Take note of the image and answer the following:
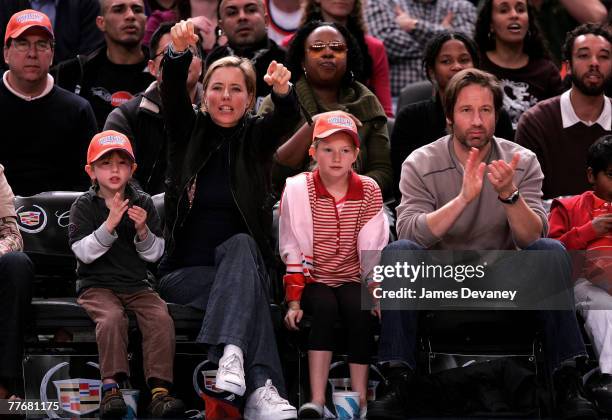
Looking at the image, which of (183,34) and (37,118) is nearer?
(183,34)

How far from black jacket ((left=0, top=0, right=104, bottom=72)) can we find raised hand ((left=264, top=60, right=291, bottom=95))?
8.99ft

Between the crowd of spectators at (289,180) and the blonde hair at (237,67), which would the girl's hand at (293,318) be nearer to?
the crowd of spectators at (289,180)

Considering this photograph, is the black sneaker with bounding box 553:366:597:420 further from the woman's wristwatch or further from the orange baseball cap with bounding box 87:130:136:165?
the orange baseball cap with bounding box 87:130:136:165

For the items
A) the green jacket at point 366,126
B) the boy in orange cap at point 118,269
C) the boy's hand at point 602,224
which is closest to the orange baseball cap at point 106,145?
the boy in orange cap at point 118,269

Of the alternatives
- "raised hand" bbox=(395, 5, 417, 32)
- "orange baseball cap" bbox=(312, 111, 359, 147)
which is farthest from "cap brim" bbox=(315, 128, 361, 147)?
"raised hand" bbox=(395, 5, 417, 32)

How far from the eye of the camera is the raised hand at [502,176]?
4.73m

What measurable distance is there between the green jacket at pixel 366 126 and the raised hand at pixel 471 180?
1189 millimetres

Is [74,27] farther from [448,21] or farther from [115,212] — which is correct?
[115,212]

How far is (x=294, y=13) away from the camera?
7.95 m

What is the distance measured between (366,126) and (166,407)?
214 centimetres

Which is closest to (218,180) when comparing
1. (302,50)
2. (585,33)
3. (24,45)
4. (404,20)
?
(302,50)

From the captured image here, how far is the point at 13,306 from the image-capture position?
4.83m

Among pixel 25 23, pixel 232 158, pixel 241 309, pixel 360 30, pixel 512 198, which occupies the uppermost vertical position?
pixel 360 30

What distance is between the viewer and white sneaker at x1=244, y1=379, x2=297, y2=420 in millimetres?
4605
